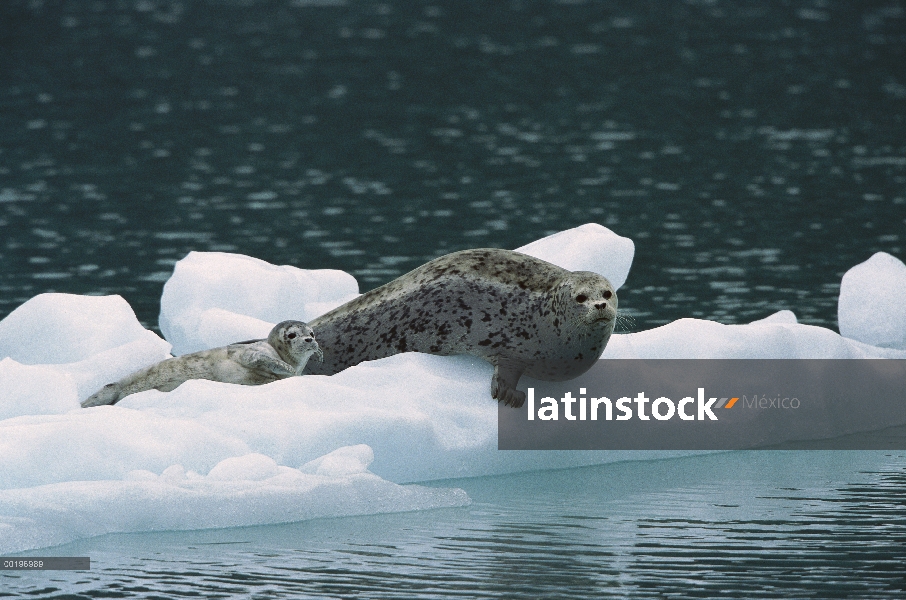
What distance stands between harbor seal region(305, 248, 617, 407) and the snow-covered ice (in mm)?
227

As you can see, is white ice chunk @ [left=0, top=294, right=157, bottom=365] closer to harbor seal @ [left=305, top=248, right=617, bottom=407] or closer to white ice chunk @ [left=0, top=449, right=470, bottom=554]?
harbor seal @ [left=305, top=248, right=617, bottom=407]

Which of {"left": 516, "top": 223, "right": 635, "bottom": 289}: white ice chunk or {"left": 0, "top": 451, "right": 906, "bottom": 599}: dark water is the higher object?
{"left": 516, "top": 223, "right": 635, "bottom": 289}: white ice chunk

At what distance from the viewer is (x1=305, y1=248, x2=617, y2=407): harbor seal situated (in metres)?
11.9

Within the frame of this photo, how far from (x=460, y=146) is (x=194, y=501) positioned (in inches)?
735

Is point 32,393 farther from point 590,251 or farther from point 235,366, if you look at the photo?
point 590,251

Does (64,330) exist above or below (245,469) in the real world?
above

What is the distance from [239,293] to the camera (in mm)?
15234

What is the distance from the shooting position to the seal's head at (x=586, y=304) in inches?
461

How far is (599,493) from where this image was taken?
11.2m

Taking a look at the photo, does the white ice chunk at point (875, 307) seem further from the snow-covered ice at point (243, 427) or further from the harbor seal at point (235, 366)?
the harbor seal at point (235, 366)

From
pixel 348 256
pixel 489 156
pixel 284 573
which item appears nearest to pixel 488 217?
pixel 348 256
